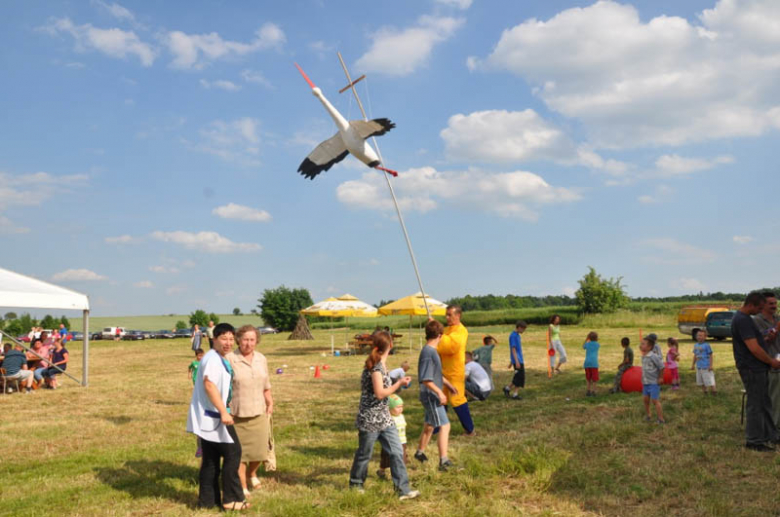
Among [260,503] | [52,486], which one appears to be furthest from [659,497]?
[52,486]

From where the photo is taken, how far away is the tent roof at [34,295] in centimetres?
1275

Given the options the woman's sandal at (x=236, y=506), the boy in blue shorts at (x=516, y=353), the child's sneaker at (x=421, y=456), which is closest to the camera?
the woman's sandal at (x=236, y=506)

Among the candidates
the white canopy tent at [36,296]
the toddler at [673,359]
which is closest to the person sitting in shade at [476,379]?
the toddler at [673,359]

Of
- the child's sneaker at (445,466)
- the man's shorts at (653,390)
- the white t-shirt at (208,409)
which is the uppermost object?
the white t-shirt at (208,409)

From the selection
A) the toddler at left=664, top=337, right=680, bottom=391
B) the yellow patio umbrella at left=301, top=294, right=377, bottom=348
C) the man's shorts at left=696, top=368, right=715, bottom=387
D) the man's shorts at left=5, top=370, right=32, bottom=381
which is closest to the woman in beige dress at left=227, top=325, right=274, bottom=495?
the toddler at left=664, top=337, right=680, bottom=391

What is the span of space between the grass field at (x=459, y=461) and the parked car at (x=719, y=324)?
14.3 meters

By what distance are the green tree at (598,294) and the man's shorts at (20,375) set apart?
5277 centimetres

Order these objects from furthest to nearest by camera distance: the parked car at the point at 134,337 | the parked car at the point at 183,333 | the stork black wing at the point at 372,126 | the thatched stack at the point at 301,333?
1. the parked car at the point at 183,333
2. the parked car at the point at 134,337
3. the thatched stack at the point at 301,333
4. the stork black wing at the point at 372,126

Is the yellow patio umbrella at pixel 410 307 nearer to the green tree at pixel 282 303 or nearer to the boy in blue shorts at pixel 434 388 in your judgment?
the boy in blue shorts at pixel 434 388

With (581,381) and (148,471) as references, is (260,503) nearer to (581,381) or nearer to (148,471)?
(148,471)

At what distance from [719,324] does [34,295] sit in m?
25.0

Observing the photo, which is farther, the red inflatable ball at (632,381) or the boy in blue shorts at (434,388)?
the red inflatable ball at (632,381)

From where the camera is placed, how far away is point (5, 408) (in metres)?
11.5

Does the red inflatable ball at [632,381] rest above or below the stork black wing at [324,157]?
below
